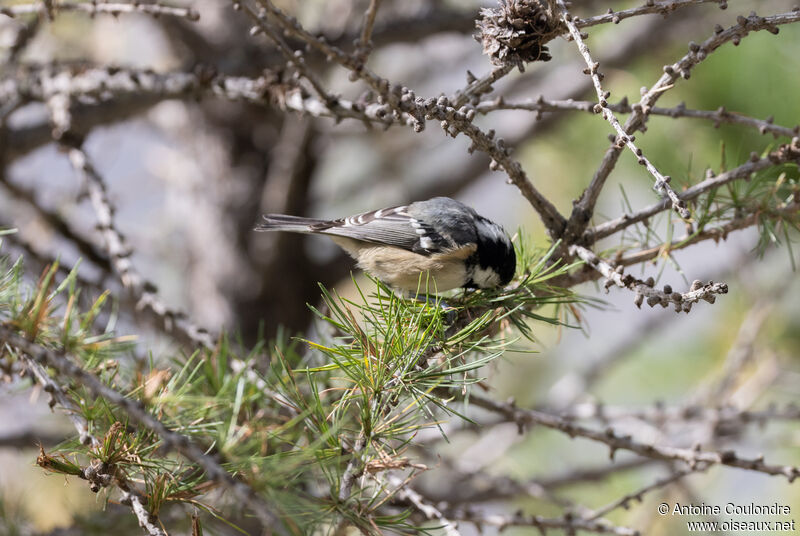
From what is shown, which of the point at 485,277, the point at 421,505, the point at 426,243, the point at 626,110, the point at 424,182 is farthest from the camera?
the point at 424,182

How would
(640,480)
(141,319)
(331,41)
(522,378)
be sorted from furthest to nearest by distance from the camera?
(522,378) < (640,480) < (331,41) < (141,319)

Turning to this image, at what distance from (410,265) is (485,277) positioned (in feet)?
0.90

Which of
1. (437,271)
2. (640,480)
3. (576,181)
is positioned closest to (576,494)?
(640,480)

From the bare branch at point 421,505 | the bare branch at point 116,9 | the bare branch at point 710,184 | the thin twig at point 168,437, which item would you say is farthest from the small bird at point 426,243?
the thin twig at point 168,437

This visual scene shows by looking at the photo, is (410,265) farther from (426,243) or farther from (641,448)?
(641,448)

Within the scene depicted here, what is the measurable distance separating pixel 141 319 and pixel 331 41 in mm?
1021

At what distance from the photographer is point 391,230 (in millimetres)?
1775

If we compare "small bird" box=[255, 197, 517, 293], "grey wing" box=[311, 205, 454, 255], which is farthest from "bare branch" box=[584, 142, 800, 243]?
"grey wing" box=[311, 205, 454, 255]

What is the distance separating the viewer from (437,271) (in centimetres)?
163

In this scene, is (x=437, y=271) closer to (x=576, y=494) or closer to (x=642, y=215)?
(x=642, y=215)

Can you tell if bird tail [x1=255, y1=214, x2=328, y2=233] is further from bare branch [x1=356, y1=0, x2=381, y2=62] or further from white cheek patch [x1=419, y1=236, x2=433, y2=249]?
bare branch [x1=356, y1=0, x2=381, y2=62]

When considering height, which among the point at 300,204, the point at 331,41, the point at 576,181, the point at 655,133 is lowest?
the point at 300,204

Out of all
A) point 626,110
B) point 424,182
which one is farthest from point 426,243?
point 424,182

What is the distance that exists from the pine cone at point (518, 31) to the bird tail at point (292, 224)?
2.81 ft
